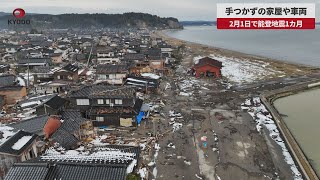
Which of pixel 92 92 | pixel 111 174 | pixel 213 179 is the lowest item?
pixel 213 179

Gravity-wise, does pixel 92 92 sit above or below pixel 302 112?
above

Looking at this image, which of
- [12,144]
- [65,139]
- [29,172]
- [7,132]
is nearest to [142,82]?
[65,139]

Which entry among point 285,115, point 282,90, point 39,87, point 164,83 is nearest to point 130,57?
point 164,83

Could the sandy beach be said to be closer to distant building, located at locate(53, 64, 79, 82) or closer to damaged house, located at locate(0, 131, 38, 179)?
damaged house, located at locate(0, 131, 38, 179)

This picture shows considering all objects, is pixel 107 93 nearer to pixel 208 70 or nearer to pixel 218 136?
pixel 218 136

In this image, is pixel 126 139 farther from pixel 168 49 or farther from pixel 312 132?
pixel 168 49

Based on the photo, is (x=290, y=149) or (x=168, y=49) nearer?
(x=290, y=149)

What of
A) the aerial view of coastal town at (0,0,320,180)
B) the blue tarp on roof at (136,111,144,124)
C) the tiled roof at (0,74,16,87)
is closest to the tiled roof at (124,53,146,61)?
the aerial view of coastal town at (0,0,320,180)
